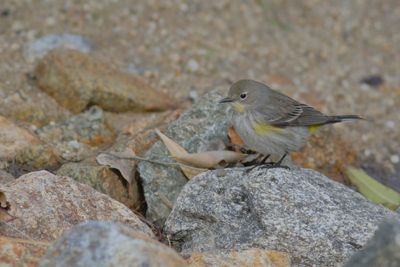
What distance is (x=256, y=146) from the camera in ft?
20.2

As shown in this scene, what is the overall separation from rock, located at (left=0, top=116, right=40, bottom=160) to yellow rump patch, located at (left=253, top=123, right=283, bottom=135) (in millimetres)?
1919

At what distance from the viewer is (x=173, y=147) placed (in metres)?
→ 6.18

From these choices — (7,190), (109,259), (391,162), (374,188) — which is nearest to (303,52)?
(391,162)

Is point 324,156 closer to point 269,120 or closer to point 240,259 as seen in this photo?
point 269,120

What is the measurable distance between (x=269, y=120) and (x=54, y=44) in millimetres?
3036

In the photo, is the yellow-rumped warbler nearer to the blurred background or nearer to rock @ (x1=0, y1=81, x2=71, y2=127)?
the blurred background

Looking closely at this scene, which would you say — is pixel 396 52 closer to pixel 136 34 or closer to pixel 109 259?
pixel 136 34

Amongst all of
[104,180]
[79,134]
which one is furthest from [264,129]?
[79,134]

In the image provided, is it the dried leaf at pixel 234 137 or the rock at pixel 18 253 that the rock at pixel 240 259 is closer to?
the rock at pixel 18 253

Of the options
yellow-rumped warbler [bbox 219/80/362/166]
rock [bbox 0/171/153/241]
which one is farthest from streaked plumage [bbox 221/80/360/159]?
rock [bbox 0/171/153/241]

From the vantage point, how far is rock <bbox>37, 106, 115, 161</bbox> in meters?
6.60

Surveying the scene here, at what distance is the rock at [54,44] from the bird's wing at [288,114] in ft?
8.57

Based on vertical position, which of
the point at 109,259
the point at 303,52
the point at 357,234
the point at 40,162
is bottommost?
the point at 40,162

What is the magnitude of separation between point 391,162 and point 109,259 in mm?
4906
